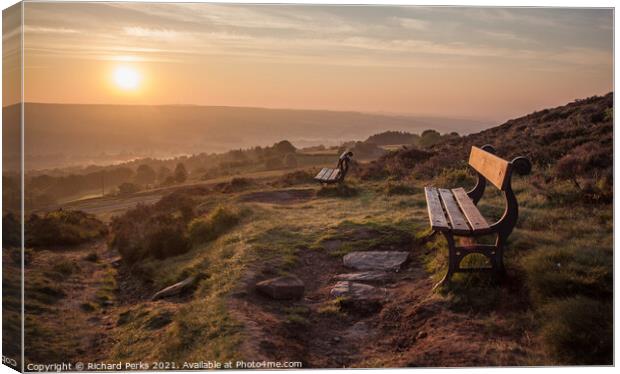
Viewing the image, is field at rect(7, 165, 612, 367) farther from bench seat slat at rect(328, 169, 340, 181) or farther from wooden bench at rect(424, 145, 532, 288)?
bench seat slat at rect(328, 169, 340, 181)

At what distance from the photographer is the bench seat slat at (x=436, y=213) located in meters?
5.49

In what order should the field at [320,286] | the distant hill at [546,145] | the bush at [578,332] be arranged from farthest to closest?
the distant hill at [546,145] → the field at [320,286] → the bush at [578,332]

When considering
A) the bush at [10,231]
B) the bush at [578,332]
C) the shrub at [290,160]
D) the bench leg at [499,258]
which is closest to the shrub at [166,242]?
the bush at [10,231]

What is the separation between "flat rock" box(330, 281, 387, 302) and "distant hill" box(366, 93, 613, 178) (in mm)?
5322

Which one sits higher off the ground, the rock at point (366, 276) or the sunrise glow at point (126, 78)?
the sunrise glow at point (126, 78)

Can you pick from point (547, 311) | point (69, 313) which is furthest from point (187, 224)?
point (547, 311)

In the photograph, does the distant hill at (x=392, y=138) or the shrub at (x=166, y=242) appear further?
the distant hill at (x=392, y=138)

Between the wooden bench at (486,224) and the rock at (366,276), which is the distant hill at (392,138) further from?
the wooden bench at (486,224)

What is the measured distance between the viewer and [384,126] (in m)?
10.0

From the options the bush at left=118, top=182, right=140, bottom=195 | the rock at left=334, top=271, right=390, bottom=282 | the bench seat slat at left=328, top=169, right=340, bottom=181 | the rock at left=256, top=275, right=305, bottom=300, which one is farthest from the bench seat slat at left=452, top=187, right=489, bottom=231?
the bush at left=118, top=182, right=140, bottom=195

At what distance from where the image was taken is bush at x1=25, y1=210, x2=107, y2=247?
9500 mm

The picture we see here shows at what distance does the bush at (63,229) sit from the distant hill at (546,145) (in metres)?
7.78

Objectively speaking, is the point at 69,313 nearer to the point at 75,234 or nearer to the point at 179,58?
the point at 179,58

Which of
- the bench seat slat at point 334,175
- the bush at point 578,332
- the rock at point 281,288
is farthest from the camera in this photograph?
the bench seat slat at point 334,175
